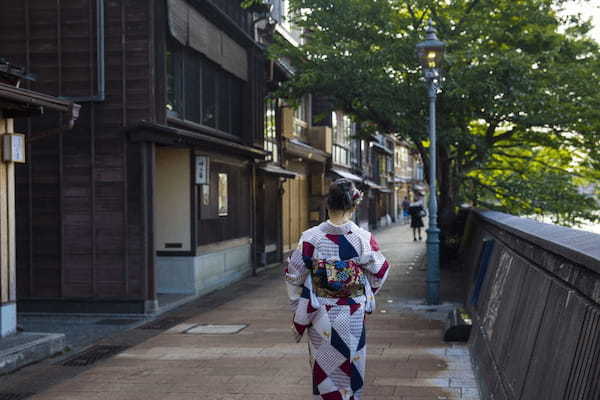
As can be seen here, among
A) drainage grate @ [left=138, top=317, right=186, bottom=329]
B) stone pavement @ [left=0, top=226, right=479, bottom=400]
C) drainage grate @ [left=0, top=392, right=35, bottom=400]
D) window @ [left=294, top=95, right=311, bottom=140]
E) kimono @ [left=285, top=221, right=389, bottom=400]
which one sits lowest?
drainage grate @ [left=138, top=317, right=186, bottom=329]

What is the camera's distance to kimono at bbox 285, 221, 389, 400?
534cm

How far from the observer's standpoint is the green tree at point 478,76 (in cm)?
1711

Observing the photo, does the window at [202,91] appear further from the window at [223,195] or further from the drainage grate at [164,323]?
the drainage grate at [164,323]

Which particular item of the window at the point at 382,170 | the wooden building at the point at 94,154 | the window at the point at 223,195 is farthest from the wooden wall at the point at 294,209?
the window at the point at 382,170

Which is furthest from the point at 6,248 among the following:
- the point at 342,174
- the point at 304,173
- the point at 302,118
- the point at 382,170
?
the point at 382,170

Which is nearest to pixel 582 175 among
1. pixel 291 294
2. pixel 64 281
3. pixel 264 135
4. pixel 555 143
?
pixel 555 143

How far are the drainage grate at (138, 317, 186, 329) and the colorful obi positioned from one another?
22.4 feet

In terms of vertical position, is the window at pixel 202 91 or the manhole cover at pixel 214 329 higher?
the window at pixel 202 91

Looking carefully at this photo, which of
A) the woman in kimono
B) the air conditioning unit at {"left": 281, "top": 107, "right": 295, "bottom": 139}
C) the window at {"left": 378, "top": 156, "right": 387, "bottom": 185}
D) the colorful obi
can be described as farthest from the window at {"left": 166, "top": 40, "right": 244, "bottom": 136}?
the window at {"left": 378, "top": 156, "right": 387, "bottom": 185}

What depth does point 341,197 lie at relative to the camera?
541 cm

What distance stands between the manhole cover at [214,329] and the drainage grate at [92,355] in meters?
1.29

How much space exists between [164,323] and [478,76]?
914cm

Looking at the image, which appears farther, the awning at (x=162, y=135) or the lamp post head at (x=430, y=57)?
the lamp post head at (x=430, y=57)

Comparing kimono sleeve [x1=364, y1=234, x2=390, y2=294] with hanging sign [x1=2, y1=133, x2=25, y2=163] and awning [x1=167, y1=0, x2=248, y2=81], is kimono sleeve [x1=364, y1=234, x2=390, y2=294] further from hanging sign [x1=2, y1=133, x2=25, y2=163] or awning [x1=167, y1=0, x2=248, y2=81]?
Answer: awning [x1=167, y1=0, x2=248, y2=81]
